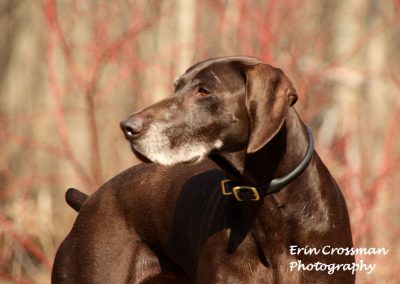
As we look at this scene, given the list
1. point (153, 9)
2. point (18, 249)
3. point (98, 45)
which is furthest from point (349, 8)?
point (18, 249)

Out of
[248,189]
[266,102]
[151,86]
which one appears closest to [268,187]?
[248,189]

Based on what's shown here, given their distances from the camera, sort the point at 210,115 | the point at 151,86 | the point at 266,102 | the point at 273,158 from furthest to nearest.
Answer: the point at 151,86
the point at 273,158
the point at 210,115
the point at 266,102

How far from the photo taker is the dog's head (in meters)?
4.46

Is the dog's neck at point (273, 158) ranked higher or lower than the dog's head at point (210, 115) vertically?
lower

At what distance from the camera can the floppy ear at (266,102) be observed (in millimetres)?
4391

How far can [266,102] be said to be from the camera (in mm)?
4434

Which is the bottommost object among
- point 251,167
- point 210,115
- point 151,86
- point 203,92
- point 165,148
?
point 151,86

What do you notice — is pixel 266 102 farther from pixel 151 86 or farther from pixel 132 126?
pixel 151 86

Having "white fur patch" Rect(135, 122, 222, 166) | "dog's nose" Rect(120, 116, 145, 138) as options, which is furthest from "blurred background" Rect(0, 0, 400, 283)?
"dog's nose" Rect(120, 116, 145, 138)

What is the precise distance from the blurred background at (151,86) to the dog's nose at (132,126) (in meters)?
2.95

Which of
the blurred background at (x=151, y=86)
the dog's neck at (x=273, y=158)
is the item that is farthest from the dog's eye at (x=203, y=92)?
the blurred background at (x=151, y=86)

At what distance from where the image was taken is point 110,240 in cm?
544

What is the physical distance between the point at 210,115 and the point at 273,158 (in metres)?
0.40

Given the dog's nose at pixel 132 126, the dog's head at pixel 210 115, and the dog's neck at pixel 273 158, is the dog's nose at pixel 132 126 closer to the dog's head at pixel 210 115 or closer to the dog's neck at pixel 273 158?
the dog's head at pixel 210 115
